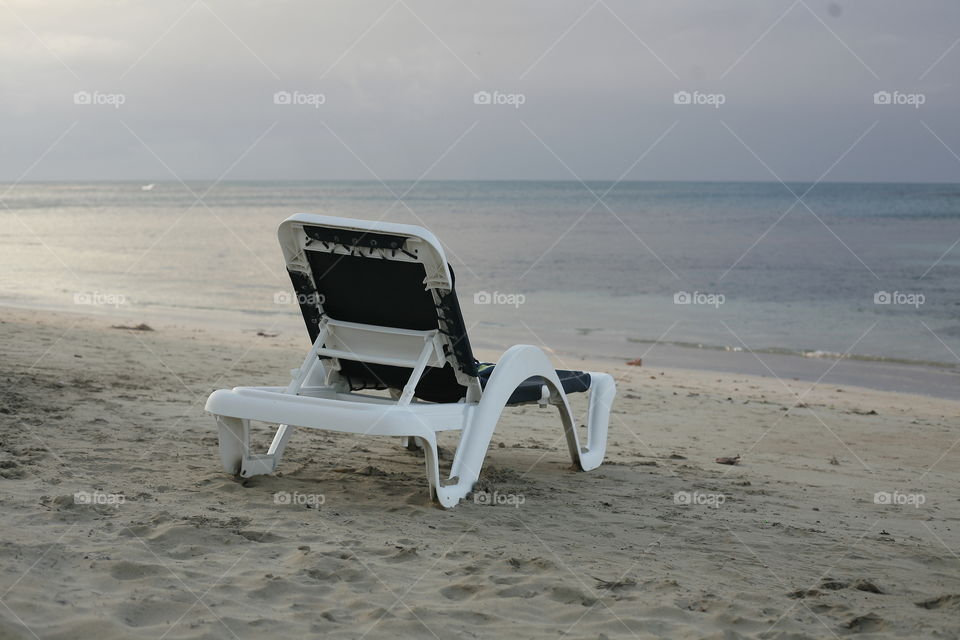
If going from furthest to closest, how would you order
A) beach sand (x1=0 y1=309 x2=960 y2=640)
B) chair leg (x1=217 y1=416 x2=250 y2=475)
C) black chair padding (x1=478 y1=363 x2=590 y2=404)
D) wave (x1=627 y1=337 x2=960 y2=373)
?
1. wave (x1=627 y1=337 x2=960 y2=373)
2. black chair padding (x1=478 y1=363 x2=590 y2=404)
3. chair leg (x1=217 y1=416 x2=250 y2=475)
4. beach sand (x1=0 y1=309 x2=960 y2=640)

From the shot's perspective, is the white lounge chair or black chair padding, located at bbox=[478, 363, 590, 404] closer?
the white lounge chair

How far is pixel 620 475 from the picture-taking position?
5859 millimetres

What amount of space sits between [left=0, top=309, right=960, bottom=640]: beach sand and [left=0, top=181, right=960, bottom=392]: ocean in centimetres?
596

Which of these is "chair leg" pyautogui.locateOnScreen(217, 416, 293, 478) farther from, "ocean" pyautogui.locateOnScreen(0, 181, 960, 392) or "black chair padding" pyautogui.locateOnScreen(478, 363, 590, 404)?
"ocean" pyautogui.locateOnScreen(0, 181, 960, 392)

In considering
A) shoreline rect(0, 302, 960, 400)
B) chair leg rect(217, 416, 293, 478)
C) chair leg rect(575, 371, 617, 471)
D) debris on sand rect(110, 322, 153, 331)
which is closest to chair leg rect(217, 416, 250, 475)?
chair leg rect(217, 416, 293, 478)

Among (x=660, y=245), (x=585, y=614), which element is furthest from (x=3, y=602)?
(x=660, y=245)

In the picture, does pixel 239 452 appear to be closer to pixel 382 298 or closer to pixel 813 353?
pixel 382 298

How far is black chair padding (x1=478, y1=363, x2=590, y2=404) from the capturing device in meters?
5.31

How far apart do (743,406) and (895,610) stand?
5241 millimetres

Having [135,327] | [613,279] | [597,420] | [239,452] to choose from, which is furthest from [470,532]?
[613,279]

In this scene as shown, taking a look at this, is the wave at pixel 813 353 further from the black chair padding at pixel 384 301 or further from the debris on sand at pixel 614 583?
the debris on sand at pixel 614 583

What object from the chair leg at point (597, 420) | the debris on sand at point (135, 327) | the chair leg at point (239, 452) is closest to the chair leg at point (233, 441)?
the chair leg at point (239, 452)

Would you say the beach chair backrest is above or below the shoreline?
below

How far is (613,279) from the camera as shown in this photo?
21.6 meters
